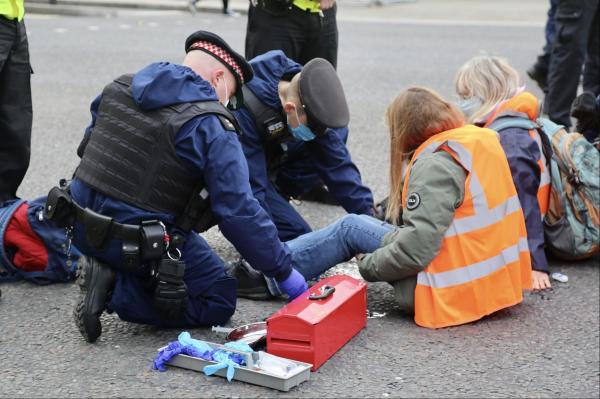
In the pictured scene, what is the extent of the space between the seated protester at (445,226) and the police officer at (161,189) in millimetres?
565

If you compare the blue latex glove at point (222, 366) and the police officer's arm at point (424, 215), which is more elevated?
the police officer's arm at point (424, 215)

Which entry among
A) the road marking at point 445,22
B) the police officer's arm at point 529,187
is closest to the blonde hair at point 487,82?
the police officer's arm at point 529,187

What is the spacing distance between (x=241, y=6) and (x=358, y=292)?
1260 centimetres

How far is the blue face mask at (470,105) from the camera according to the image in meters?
4.68

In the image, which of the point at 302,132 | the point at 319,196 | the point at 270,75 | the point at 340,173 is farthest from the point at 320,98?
the point at 319,196

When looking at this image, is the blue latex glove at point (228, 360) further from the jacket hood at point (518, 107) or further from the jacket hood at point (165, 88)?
the jacket hood at point (518, 107)

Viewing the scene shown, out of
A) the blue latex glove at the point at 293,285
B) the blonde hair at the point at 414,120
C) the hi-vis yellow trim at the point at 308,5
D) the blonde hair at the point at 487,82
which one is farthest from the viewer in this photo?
the hi-vis yellow trim at the point at 308,5

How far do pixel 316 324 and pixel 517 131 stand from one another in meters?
1.68

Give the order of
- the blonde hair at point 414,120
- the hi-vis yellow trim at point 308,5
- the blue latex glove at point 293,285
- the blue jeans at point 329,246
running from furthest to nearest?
the hi-vis yellow trim at point 308,5, the blue jeans at point 329,246, the blonde hair at point 414,120, the blue latex glove at point 293,285

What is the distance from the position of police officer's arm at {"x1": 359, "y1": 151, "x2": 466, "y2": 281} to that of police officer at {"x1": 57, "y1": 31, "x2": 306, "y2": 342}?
1.63 ft

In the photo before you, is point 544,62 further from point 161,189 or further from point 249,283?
point 161,189

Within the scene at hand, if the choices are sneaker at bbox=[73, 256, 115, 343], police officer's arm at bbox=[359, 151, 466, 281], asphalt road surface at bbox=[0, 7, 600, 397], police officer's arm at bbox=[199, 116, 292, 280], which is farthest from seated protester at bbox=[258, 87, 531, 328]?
sneaker at bbox=[73, 256, 115, 343]

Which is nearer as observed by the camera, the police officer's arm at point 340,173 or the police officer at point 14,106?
the police officer at point 14,106

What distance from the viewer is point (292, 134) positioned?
4430 mm
